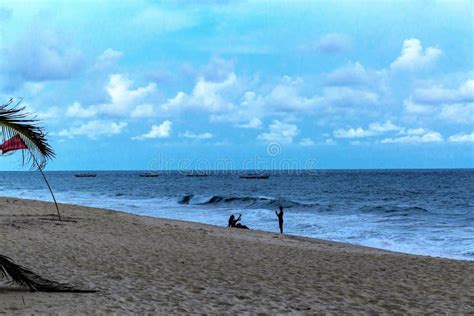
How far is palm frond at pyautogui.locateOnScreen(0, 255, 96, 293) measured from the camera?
6.87 m

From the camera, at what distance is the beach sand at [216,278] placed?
7.05 m

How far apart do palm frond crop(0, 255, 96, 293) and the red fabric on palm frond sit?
A: 144 centimetres

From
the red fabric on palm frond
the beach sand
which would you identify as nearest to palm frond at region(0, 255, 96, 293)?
the beach sand

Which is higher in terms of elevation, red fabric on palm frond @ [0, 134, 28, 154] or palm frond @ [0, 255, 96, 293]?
red fabric on palm frond @ [0, 134, 28, 154]

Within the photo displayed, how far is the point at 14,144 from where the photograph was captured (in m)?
6.74

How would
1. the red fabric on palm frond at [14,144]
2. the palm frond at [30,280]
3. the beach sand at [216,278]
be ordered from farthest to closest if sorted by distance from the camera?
the beach sand at [216,278] → the palm frond at [30,280] → the red fabric on palm frond at [14,144]

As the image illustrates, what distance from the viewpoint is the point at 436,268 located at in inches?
432

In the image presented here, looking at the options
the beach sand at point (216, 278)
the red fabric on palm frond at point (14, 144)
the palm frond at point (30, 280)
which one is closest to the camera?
the red fabric on palm frond at point (14, 144)

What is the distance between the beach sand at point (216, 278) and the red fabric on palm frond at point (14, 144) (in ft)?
6.39

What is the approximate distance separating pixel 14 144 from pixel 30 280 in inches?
74.0

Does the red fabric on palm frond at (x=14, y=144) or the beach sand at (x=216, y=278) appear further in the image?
the beach sand at (x=216, y=278)

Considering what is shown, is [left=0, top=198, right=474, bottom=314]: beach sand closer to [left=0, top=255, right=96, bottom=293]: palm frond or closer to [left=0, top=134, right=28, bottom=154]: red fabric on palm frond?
[left=0, top=255, right=96, bottom=293]: palm frond

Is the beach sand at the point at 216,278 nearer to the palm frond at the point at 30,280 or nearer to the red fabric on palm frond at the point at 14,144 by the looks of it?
the palm frond at the point at 30,280

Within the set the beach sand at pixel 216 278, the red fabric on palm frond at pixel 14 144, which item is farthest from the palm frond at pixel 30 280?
the red fabric on palm frond at pixel 14 144
